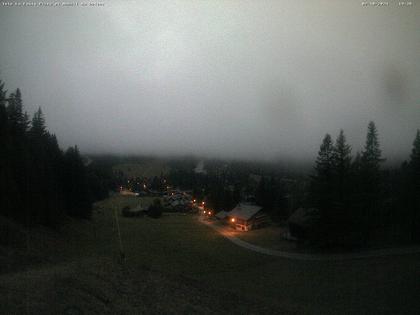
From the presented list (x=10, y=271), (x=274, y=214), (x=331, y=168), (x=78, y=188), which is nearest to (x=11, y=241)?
(x=10, y=271)

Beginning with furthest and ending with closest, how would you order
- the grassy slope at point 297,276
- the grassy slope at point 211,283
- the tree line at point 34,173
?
the tree line at point 34,173 < the grassy slope at point 297,276 < the grassy slope at point 211,283

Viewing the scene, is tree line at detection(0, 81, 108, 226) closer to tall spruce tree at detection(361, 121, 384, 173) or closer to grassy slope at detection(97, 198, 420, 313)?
grassy slope at detection(97, 198, 420, 313)

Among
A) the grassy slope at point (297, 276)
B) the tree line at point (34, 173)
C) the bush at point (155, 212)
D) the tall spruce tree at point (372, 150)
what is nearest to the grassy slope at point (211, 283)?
the grassy slope at point (297, 276)

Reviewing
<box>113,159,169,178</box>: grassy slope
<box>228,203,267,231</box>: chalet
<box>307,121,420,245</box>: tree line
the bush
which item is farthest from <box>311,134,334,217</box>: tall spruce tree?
<box>113,159,169,178</box>: grassy slope

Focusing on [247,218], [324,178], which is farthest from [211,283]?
[247,218]

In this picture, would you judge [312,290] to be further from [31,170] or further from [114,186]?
[114,186]

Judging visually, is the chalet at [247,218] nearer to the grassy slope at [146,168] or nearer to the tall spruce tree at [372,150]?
the tall spruce tree at [372,150]

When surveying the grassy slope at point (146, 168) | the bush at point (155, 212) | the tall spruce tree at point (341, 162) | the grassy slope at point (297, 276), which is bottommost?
the bush at point (155, 212)
